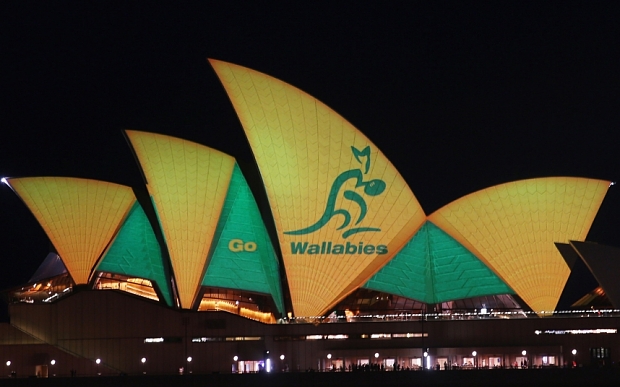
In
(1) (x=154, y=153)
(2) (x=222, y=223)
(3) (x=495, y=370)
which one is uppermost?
(1) (x=154, y=153)

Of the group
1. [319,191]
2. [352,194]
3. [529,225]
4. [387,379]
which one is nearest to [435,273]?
[529,225]

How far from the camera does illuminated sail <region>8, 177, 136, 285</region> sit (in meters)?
44.9

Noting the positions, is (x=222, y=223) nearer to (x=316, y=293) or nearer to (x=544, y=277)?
(x=316, y=293)

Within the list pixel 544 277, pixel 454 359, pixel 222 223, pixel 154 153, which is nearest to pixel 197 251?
pixel 222 223

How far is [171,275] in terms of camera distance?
44.8 meters

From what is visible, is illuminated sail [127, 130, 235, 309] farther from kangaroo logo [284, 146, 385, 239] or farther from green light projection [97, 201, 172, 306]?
kangaroo logo [284, 146, 385, 239]

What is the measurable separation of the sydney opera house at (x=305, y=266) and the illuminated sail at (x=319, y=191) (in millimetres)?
62

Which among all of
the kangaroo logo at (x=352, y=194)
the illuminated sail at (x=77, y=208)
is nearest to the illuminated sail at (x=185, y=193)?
the illuminated sail at (x=77, y=208)

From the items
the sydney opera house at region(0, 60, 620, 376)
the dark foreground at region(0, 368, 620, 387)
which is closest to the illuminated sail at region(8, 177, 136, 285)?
the sydney opera house at region(0, 60, 620, 376)

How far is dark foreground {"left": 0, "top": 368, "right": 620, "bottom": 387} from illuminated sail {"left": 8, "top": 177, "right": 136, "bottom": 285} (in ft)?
27.2

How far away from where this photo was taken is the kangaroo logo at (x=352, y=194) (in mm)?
43344

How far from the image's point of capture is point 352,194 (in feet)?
143

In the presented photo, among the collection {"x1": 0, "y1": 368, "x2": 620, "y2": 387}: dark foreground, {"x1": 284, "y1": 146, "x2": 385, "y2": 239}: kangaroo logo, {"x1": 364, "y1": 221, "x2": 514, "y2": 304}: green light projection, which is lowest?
{"x1": 0, "y1": 368, "x2": 620, "y2": 387}: dark foreground

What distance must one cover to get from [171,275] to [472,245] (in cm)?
1329
